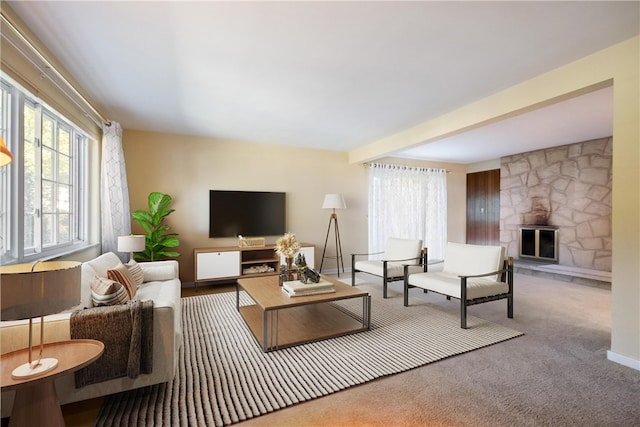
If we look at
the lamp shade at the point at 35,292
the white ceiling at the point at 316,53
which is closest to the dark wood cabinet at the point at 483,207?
the white ceiling at the point at 316,53

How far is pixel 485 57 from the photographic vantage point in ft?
7.64

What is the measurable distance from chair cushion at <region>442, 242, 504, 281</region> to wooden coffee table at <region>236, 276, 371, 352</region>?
4.70 feet

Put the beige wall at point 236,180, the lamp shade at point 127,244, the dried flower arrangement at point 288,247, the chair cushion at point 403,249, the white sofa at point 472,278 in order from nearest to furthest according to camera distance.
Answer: the white sofa at point 472,278, the dried flower arrangement at point 288,247, the lamp shade at point 127,244, the chair cushion at point 403,249, the beige wall at point 236,180

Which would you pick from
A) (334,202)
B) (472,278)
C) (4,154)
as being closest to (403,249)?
(472,278)

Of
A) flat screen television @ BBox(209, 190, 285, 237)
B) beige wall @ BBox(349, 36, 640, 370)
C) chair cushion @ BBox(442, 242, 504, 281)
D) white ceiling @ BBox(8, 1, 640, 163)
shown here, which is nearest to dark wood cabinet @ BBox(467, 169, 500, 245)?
white ceiling @ BBox(8, 1, 640, 163)

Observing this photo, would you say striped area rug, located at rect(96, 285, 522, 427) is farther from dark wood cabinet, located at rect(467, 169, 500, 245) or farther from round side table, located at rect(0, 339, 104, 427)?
dark wood cabinet, located at rect(467, 169, 500, 245)

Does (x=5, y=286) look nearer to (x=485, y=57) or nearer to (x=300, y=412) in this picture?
(x=300, y=412)

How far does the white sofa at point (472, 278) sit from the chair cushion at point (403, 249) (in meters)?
0.55

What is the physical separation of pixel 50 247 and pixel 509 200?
24.4 ft

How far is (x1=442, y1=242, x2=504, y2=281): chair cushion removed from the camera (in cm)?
324

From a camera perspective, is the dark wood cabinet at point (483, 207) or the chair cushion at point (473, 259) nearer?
the chair cushion at point (473, 259)

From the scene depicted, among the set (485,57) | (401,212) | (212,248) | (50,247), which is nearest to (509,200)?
(401,212)

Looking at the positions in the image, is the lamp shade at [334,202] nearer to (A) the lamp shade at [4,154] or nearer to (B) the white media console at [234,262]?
(B) the white media console at [234,262]

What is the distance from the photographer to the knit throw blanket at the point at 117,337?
1599mm
